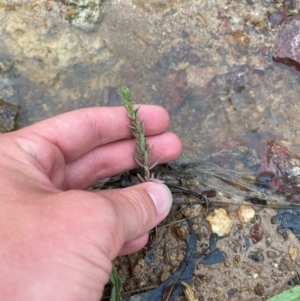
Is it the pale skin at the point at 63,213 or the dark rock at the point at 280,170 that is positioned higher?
the pale skin at the point at 63,213

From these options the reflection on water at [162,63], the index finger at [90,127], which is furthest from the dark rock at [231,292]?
the index finger at [90,127]

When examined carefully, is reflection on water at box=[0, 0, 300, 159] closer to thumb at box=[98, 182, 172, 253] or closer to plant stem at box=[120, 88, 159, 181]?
plant stem at box=[120, 88, 159, 181]

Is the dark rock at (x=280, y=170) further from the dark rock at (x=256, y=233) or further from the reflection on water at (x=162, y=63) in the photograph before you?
the dark rock at (x=256, y=233)

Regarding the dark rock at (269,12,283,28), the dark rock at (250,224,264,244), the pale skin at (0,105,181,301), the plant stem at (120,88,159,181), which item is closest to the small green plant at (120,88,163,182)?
the plant stem at (120,88,159,181)

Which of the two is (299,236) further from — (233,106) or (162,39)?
(162,39)

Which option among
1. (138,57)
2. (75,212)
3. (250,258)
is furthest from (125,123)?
(250,258)

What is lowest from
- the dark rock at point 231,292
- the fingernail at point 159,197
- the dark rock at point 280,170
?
the dark rock at point 231,292

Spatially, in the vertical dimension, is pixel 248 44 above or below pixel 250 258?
above
